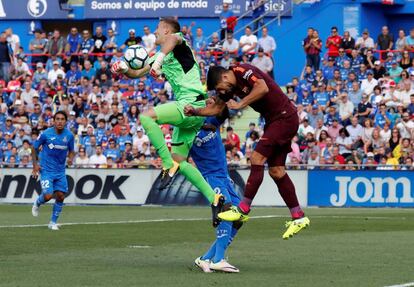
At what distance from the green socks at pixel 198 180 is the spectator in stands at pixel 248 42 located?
2207 cm

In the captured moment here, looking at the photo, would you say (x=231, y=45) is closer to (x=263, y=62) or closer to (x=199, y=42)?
(x=199, y=42)

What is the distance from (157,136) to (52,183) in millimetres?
8538

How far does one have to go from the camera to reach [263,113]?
13273mm

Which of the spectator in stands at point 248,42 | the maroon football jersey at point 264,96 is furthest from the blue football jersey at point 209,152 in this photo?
the spectator in stands at point 248,42

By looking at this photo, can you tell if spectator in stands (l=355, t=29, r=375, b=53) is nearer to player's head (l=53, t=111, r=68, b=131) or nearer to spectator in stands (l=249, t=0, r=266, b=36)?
spectator in stands (l=249, t=0, r=266, b=36)

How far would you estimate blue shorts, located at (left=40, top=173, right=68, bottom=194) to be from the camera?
70.5 ft

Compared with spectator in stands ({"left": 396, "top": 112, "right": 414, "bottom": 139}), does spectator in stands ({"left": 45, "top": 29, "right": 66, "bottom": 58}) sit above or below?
above

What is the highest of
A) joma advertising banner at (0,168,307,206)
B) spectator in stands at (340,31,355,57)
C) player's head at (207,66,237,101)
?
player's head at (207,66,237,101)

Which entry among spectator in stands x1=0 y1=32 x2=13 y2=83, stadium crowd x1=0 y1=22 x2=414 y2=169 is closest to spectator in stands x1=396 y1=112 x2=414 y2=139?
stadium crowd x1=0 y1=22 x2=414 y2=169

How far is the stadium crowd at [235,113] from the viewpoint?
99.6 ft

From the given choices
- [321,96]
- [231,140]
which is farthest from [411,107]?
[231,140]

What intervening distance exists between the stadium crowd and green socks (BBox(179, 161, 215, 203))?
15.9 meters

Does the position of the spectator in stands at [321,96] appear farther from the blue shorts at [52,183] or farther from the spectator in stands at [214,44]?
the blue shorts at [52,183]

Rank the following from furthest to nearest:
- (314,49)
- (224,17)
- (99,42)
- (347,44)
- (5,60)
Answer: (99,42) → (5,60) → (224,17) → (314,49) → (347,44)
